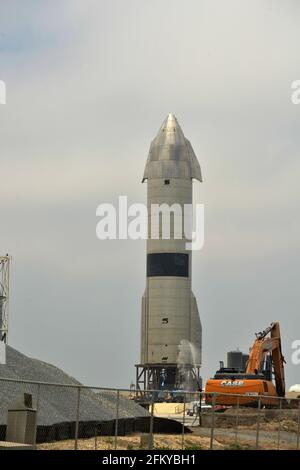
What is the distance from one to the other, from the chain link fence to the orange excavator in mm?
8882

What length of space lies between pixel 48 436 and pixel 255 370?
118ft

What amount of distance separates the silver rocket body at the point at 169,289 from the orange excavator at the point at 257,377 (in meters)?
31.8

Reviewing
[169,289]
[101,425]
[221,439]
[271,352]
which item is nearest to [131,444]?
[101,425]

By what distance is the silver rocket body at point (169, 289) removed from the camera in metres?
106

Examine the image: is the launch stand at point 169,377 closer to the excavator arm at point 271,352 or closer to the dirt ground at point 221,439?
the excavator arm at point 271,352

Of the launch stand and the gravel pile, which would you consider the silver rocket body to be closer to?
the launch stand

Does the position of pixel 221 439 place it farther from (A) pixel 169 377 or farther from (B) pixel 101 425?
(A) pixel 169 377

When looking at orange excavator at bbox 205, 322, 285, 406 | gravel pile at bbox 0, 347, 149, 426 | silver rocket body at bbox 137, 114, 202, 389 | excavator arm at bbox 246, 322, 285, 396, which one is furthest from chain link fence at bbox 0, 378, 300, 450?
silver rocket body at bbox 137, 114, 202, 389

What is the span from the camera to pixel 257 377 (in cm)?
6303

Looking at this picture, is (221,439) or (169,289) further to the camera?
(169,289)

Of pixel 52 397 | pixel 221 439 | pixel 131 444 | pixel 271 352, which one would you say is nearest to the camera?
pixel 131 444

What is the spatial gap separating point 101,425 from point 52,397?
2.15 metres

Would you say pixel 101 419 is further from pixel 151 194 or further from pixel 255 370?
pixel 151 194
